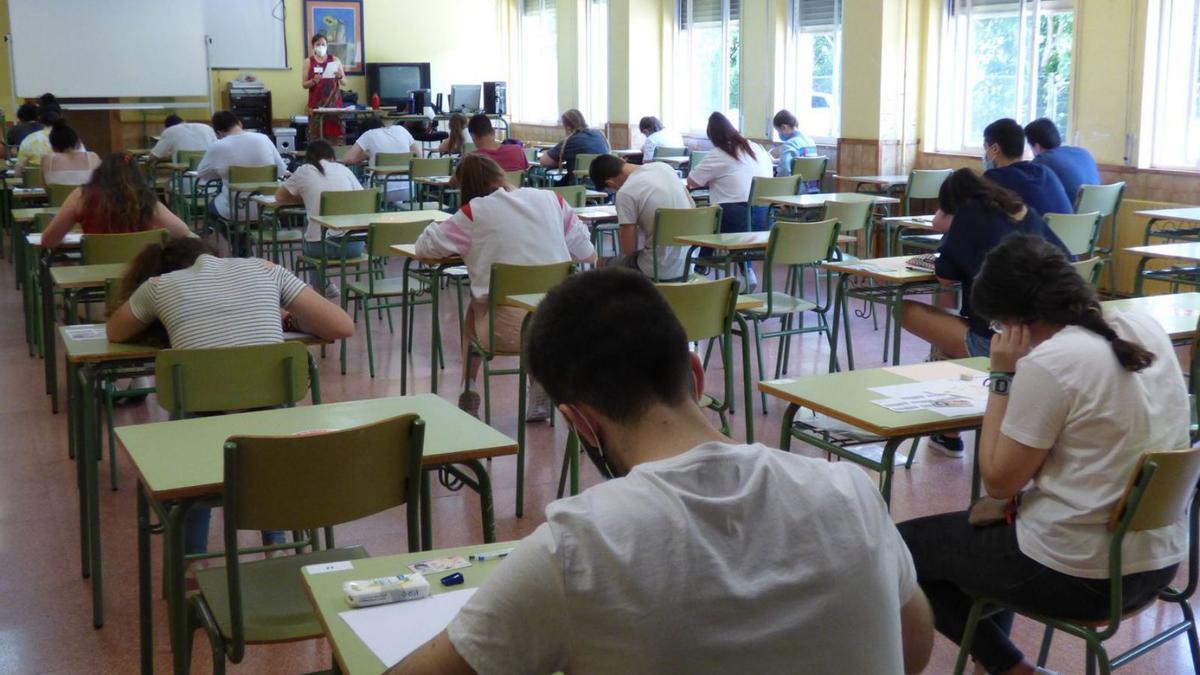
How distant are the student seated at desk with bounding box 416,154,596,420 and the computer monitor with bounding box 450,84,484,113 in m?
11.1

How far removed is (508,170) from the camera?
970 centimetres

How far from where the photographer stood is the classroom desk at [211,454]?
2.31 m

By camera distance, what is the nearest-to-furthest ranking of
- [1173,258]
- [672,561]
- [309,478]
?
[672,561] → [309,478] → [1173,258]

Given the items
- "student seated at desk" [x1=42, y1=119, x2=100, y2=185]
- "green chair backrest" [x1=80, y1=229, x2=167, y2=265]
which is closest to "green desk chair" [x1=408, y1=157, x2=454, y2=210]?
"student seated at desk" [x1=42, y1=119, x2=100, y2=185]

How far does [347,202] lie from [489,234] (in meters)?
2.49

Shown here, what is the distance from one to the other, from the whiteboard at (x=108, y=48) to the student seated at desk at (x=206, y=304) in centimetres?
1239

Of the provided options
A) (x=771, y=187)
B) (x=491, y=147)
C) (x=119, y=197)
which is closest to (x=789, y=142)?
(x=771, y=187)

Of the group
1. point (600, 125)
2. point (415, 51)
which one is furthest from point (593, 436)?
point (415, 51)

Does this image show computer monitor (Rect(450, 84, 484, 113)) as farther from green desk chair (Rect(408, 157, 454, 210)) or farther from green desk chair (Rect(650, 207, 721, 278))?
green desk chair (Rect(650, 207, 721, 278))

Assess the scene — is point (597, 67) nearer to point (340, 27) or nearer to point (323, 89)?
point (323, 89)

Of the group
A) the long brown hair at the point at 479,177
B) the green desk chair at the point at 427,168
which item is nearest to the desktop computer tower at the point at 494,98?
the green desk chair at the point at 427,168

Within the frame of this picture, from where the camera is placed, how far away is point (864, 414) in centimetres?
285

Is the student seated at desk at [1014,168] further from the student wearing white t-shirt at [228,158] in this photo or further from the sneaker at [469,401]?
the student wearing white t-shirt at [228,158]

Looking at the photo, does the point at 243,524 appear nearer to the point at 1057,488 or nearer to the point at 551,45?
the point at 1057,488
